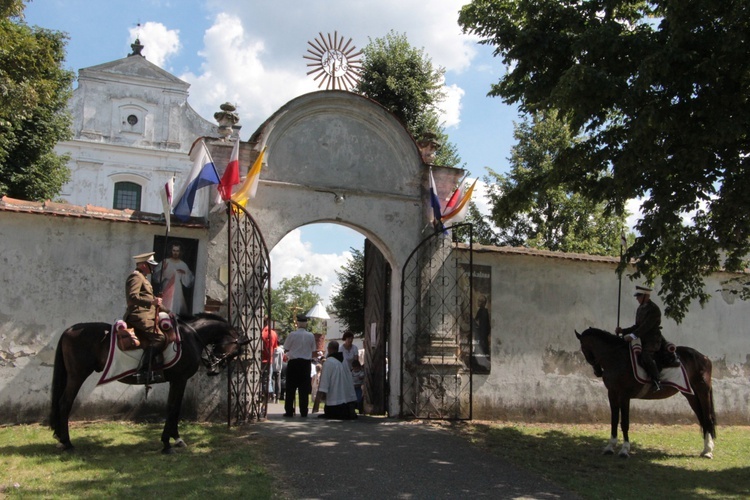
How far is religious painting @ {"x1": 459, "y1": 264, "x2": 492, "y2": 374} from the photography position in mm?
13516

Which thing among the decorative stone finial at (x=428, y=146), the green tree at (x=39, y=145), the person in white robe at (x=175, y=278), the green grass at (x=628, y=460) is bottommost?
the green grass at (x=628, y=460)

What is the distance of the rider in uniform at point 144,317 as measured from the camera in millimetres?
8820

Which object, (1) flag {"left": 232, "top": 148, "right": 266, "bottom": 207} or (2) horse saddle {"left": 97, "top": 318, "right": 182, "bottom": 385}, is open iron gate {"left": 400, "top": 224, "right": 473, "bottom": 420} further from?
(2) horse saddle {"left": 97, "top": 318, "right": 182, "bottom": 385}

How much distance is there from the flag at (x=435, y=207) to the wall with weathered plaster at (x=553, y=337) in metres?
1.10

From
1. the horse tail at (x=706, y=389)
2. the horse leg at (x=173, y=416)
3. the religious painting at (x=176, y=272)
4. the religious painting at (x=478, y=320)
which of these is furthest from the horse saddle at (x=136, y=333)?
the horse tail at (x=706, y=389)

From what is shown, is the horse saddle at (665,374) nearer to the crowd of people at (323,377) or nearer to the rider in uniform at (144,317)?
the crowd of people at (323,377)

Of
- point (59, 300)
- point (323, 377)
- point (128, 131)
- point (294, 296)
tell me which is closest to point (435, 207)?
point (323, 377)

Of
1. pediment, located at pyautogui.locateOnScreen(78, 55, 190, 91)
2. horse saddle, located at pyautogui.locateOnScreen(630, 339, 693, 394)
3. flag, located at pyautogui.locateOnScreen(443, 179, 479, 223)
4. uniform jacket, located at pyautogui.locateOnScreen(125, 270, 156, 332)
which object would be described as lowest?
horse saddle, located at pyautogui.locateOnScreen(630, 339, 693, 394)

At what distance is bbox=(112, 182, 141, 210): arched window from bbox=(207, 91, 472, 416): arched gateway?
22121mm

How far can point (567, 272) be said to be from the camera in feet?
47.9

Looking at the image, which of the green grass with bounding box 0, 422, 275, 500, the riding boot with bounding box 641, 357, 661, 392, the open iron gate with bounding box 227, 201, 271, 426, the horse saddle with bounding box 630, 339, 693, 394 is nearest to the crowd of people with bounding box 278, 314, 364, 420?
the open iron gate with bounding box 227, 201, 271, 426

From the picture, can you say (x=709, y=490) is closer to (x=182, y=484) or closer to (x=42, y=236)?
(x=182, y=484)

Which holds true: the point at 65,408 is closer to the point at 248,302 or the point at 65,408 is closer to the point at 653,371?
the point at 248,302

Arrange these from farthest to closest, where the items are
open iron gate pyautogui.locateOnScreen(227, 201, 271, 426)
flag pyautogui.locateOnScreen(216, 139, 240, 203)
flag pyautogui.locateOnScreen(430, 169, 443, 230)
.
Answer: flag pyautogui.locateOnScreen(430, 169, 443, 230) < open iron gate pyautogui.locateOnScreen(227, 201, 271, 426) < flag pyautogui.locateOnScreen(216, 139, 240, 203)
